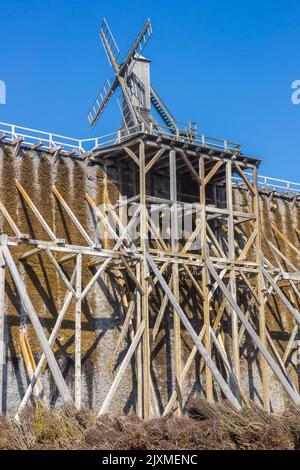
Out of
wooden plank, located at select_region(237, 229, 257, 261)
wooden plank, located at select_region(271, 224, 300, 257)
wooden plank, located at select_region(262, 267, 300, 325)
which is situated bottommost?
wooden plank, located at select_region(262, 267, 300, 325)

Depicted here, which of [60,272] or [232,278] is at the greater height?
[232,278]

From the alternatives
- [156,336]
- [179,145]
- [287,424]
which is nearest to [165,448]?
[287,424]

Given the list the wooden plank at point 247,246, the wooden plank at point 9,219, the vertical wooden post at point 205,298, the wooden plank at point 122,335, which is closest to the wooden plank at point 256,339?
the vertical wooden post at point 205,298

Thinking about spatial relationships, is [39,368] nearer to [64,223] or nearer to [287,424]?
[64,223]

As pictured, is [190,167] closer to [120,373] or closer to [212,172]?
[212,172]

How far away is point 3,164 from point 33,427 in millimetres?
12277

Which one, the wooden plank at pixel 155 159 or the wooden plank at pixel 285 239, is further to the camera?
the wooden plank at pixel 285 239

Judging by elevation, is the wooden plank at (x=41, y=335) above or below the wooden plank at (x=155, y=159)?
below

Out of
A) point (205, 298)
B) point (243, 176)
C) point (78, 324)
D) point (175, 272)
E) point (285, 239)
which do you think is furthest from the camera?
point (285, 239)

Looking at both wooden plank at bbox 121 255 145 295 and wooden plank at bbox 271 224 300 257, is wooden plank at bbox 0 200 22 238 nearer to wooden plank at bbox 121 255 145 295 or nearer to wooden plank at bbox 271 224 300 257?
wooden plank at bbox 121 255 145 295

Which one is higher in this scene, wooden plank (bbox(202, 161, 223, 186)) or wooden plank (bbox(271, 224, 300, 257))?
wooden plank (bbox(202, 161, 223, 186))

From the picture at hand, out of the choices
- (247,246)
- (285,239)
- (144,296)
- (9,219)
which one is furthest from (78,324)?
(285,239)

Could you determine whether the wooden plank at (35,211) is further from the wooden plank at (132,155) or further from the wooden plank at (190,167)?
the wooden plank at (190,167)

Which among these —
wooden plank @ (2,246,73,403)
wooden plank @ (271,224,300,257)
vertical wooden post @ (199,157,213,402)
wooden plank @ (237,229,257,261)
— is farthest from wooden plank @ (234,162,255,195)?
wooden plank @ (2,246,73,403)
